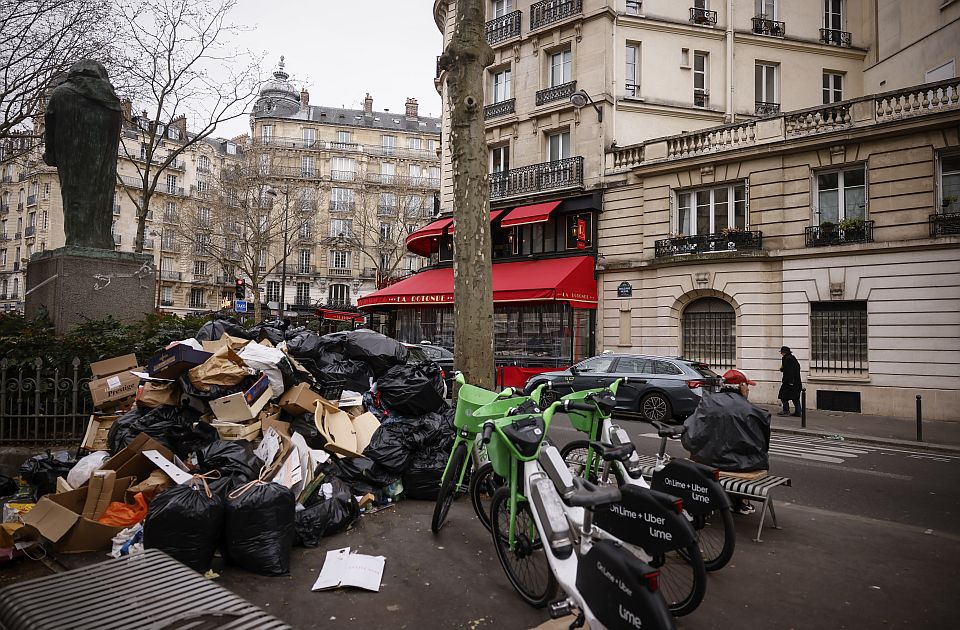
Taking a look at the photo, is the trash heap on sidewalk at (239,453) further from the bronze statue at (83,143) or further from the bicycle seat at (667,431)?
the bronze statue at (83,143)

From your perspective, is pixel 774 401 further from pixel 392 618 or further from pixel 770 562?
pixel 392 618

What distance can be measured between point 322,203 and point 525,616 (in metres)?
54.8

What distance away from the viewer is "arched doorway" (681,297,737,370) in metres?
16.8

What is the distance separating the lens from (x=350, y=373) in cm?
625

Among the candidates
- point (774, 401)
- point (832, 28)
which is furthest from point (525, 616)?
point (832, 28)

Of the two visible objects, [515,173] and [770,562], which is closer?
[770,562]

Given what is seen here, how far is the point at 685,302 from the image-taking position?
17.5 m

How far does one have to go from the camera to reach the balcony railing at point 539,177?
20.4 m

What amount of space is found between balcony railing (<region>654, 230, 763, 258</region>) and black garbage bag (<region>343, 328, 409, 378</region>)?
524 inches

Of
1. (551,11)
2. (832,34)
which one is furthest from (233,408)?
(832,34)

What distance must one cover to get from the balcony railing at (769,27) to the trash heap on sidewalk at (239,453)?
824 inches

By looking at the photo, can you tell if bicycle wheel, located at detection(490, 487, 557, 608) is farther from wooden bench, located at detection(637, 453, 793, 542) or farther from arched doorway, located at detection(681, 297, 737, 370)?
arched doorway, located at detection(681, 297, 737, 370)

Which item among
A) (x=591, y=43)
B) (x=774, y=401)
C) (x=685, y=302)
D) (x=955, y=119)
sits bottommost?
(x=774, y=401)

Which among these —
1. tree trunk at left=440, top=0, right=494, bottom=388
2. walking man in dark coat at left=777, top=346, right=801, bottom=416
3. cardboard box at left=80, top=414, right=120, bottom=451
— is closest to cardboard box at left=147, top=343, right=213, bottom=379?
cardboard box at left=80, top=414, right=120, bottom=451
